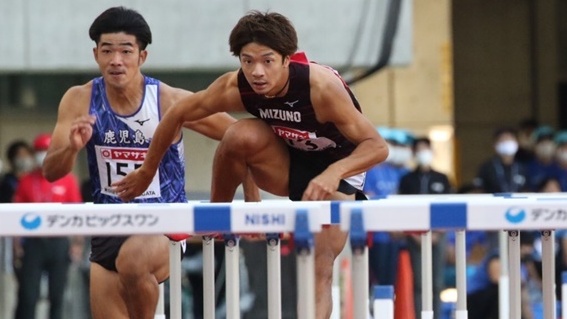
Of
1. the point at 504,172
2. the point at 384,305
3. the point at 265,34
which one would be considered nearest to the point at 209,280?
the point at 265,34

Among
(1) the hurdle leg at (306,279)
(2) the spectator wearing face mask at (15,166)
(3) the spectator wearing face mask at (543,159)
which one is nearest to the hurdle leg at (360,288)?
(1) the hurdle leg at (306,279)

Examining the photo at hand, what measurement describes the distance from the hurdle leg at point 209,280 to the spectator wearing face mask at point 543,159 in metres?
9.78

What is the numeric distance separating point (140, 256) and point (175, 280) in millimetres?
408

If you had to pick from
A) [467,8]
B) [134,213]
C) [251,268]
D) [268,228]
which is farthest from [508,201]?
[467,8]

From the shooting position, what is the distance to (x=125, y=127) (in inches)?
340

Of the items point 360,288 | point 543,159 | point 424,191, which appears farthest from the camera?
point 543,159

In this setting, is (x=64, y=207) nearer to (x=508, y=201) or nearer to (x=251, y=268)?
(x=508, y=201)

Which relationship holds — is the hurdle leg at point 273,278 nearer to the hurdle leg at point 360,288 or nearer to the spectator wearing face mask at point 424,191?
the hurdle leg at point 360,288

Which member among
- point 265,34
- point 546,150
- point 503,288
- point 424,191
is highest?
point 546,150

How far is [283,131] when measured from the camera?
817 centimetres

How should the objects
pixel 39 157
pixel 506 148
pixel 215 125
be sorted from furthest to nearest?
pixel 506 148
pixel 39 157
pixel 215 125

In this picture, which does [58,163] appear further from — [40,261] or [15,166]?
[15,166]

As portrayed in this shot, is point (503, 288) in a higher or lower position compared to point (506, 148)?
lower

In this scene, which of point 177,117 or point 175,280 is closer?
point 175,280
